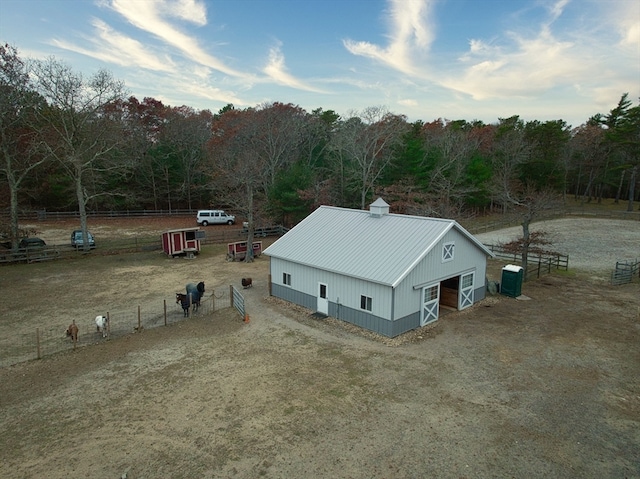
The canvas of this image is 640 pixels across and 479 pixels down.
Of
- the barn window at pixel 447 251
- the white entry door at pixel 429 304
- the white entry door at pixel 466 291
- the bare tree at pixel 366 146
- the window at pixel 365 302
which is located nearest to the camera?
the window at pixel 365 302

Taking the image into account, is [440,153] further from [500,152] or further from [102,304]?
[102,304]

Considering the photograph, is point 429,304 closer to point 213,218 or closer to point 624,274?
point 624,274

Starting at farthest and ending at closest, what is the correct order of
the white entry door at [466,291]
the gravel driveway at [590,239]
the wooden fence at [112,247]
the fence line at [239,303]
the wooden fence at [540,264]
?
1. the gravel driveway at [590,239]
2. the wooden fence at [112,247]
3. the wooden fence at [540,264]
4. the white entry door at [466,291]
5. the fence line at [239,303]

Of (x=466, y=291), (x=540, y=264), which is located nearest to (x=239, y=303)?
(x=466, y=291)

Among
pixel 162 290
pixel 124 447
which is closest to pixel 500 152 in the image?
pixel 162 290

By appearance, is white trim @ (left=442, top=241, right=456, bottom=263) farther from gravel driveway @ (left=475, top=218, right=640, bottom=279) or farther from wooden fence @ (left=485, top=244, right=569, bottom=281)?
gravel driveway @ (left=475, top=218, right=640, bottom=279)

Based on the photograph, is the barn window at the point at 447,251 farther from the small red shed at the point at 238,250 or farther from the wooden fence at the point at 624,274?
the small red shed at the point at 238,250

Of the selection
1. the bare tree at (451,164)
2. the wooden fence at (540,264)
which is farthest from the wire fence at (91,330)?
the bare tree at (451,164)

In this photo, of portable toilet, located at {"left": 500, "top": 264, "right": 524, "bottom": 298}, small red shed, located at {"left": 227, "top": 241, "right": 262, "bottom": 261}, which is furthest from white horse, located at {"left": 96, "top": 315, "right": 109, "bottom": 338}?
portable toilet, located at {"left": 500, "top": 264, "right": 524, "bottom": 298}
